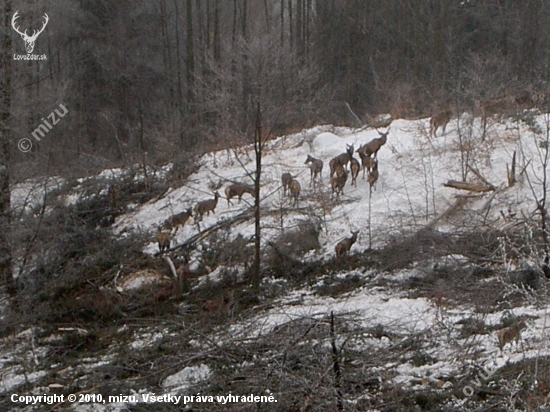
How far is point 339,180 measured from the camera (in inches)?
538

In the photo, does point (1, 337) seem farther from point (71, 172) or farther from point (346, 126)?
point (346, 126)

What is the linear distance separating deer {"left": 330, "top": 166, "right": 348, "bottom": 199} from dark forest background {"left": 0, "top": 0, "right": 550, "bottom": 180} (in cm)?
178

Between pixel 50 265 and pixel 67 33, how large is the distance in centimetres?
1589

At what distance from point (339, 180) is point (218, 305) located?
13.9 feet

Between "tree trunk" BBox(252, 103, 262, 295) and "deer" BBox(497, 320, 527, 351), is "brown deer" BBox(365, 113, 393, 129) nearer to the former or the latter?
"tree trunk" BBox(252, 103, 262, 295)

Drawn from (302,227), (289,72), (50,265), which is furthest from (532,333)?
(289,72)

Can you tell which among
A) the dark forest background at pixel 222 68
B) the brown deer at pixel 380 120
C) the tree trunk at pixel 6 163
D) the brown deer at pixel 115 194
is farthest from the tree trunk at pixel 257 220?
the brown deer at pixel 115 194

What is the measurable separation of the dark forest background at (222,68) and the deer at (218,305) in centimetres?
350

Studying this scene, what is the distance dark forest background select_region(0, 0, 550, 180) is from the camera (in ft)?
52.1

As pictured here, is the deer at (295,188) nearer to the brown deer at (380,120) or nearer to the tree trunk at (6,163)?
the brown deer at (380,120)

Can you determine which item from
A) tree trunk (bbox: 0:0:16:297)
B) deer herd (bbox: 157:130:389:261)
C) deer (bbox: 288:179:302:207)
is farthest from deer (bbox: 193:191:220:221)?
tree trunk (bbox: 0:0:16:297)

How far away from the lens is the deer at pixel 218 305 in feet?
34.4

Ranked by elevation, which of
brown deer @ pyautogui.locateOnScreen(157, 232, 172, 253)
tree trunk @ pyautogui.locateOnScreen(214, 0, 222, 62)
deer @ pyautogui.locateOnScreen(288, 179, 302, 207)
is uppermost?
tree trunk @ pyautogui.locateOnScreen(214, 0, 222, 62)

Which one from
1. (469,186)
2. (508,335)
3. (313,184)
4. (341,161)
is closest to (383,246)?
(469,186)
